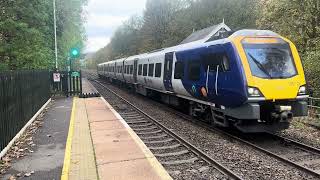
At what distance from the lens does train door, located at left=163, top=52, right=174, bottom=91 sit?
1852 cm

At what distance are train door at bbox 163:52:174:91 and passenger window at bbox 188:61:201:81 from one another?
3.20 m

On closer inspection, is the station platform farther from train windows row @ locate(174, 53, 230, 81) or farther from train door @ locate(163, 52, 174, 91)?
train door @ locate(163, 52, 174, 91)

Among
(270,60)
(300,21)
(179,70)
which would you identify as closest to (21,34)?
(179,70)

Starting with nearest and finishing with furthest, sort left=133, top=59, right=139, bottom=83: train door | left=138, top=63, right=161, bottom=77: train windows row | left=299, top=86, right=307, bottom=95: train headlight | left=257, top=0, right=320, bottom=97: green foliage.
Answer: left=299, top=86, right=307, bottom=95: train headlight < left=138, top=63, right=161, bottom=77: train windows row < left=257, top=0, right=320, bottom=97: green foliage < left=133, top=59, right=139, bottom=83: train door

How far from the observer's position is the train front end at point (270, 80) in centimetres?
1108

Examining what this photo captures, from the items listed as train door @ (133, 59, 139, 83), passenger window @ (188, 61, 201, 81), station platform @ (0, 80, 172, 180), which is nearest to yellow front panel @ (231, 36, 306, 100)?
passenger window @ (188, 61, 201, 81)

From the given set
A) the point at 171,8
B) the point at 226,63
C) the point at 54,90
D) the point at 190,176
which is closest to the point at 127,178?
the point at 190,176

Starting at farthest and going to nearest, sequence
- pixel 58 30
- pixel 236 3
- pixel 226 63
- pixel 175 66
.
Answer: pixel 236 3
pixel 58 30
pixel 175 66
pixel 226 63

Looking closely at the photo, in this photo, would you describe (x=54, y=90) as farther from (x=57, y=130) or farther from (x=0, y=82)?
(x=0, y=82)

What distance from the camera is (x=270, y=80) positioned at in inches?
445

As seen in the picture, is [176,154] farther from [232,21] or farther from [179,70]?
[232,21]

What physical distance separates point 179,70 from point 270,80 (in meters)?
6.12

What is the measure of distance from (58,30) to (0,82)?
2880cm

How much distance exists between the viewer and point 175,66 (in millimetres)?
17750
